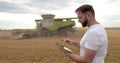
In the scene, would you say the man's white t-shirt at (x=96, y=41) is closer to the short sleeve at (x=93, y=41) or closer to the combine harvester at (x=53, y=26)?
the short sleeve at (x=93, y=41)

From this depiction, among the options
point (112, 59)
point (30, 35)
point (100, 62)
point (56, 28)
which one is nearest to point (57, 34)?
point (56, 28)

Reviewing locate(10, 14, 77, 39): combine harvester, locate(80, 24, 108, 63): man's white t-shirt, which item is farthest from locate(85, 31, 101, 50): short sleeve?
locate(10, 14, 77, 39): combine harvester

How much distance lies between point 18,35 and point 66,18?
23.0 ft

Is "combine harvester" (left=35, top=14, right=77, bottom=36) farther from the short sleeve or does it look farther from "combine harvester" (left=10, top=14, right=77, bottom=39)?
the short sleeve

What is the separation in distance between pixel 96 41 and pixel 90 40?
2.4 inches

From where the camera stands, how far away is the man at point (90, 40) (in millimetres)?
2764

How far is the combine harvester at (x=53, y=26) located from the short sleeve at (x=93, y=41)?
3331 centimetres

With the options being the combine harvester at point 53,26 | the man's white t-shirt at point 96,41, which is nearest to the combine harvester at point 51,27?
the combine harvester at point 53,26

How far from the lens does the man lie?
9.07ft

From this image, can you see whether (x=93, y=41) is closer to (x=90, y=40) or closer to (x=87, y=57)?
(x=90, y=40)

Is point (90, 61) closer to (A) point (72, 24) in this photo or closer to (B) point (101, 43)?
(B) point (101, 43)

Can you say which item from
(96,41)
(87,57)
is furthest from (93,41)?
(87,57)

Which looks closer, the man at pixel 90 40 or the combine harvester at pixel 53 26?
the man at pixel 90 40

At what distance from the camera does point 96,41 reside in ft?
9.08
